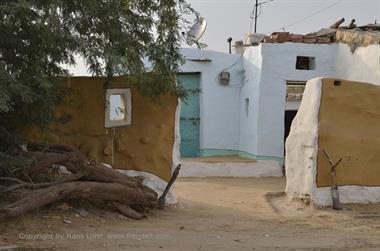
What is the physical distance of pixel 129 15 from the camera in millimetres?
7863

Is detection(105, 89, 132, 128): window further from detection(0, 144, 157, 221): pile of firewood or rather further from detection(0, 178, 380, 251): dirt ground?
detection(0, 178, 380, 251): dirt ground

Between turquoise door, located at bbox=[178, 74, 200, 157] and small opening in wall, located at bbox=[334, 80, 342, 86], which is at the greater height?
small opening in wall, located at bbox=[334, 80, 342, 86]

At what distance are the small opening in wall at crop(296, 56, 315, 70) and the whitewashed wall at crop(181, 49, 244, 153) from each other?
2.05 metres

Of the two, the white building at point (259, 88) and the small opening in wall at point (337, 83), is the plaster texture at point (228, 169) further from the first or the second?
the small opening in wall at point (337, 83)

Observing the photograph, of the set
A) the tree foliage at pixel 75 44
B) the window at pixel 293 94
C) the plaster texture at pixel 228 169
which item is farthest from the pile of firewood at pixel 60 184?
the window at pixel 293 94

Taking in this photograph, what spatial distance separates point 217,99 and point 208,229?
415 inches

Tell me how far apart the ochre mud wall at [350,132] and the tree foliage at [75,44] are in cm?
364

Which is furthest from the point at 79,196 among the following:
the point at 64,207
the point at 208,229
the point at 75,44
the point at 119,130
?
the point at 75,44

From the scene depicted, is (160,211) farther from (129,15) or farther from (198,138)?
(198,138)

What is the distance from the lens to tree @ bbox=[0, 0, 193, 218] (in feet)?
21.4

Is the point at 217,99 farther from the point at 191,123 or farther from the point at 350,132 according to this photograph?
the point at 350,132

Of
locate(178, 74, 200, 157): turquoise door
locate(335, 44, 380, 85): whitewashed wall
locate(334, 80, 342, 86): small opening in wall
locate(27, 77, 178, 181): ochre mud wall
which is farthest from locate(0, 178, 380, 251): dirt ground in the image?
locate(178, 74, 200, 157): turquoise door

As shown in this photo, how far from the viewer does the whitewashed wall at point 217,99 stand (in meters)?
18.7

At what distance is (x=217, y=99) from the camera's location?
61.8 ft
